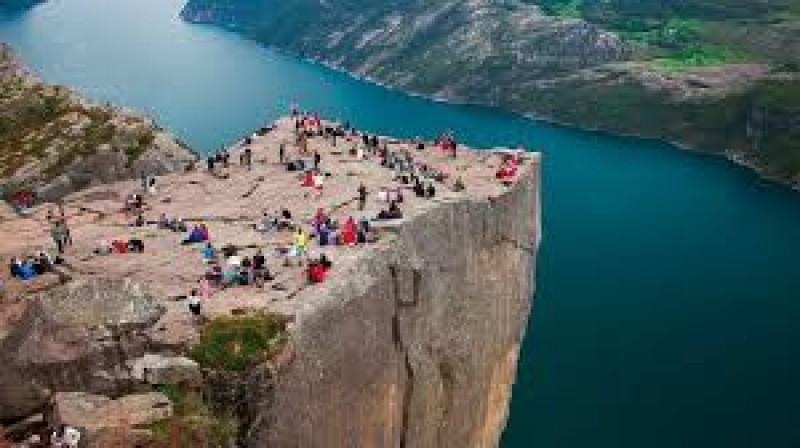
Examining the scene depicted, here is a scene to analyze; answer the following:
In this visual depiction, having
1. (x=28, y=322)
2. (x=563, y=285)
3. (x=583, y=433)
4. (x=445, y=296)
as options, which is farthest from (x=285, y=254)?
Result: (x=563, y=285)

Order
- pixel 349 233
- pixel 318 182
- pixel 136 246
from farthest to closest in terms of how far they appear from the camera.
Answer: pixel 318 182
pixel 136 246
pixel 349 233

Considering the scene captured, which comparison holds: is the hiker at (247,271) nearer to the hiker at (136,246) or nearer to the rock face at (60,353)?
the hiker at (136,246)

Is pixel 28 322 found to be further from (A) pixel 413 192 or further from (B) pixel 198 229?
(A) pixel 413 192

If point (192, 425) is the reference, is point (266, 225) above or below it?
above

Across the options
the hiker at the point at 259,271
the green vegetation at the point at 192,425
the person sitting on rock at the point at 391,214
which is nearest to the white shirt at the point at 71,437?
the green vegetation at the point at 192,425

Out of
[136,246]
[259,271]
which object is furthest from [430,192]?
[136,246]

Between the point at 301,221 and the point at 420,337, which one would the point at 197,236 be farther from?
the point at 420,337
